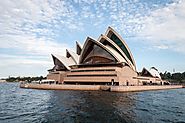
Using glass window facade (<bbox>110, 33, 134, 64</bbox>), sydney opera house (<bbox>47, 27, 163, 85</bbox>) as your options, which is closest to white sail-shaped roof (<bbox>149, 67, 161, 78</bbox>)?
sydney opera house (<bbox>47, 27, 163, 85</bbox>)

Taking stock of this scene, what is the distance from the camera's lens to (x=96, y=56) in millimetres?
68688

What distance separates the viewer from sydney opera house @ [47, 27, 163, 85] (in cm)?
5966

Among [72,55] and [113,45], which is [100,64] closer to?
[113,45]

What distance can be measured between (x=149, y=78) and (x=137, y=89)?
103 feet

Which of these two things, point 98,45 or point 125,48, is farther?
point 125,48

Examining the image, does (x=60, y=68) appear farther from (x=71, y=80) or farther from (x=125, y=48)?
(x=125, y=48)

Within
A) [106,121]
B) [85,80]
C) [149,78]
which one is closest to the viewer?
[106,121]

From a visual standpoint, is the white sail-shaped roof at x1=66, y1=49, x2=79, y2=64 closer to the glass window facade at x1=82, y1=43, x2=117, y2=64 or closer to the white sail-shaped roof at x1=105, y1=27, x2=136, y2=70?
the glass window facade at x1=82, y1=43, x2=117, y2=64

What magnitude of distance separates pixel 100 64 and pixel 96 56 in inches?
207

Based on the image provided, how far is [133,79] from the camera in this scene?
2657 inches

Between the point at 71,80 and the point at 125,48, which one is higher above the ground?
the point at 125,48

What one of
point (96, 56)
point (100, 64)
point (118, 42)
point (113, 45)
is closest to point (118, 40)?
point (118, 42)

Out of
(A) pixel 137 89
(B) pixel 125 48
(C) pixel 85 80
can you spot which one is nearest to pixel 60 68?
(C) pixel 85 80

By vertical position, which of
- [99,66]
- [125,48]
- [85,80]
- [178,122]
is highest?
[125,48]
